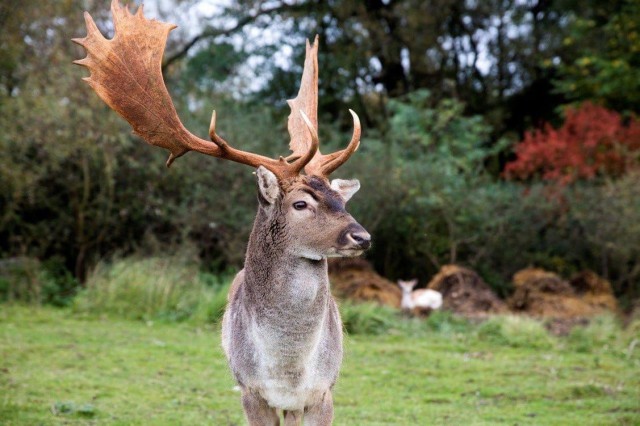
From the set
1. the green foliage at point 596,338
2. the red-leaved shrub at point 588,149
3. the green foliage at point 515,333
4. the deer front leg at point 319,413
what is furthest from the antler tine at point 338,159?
the red-leaved shrub at point 588,149

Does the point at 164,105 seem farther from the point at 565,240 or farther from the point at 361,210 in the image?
the point at 565,240

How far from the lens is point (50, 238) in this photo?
15.6 m

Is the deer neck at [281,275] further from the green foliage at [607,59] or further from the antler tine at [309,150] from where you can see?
the green foliage at [607,59]

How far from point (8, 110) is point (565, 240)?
1061cm

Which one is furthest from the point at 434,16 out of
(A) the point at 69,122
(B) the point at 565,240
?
(A) the point at 69,122

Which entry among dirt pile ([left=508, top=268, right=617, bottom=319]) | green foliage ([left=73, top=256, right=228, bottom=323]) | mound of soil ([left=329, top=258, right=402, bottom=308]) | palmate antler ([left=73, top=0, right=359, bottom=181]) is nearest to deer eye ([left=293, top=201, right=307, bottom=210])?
palmate antler ([left=73, top=0, right=359, bottom=181])

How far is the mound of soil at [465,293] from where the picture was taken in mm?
14469

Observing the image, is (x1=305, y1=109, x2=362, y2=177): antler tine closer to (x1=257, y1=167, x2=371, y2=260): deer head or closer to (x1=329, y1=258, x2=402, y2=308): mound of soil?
(x1=257, y1=167, x2=371, y2=260): deer head

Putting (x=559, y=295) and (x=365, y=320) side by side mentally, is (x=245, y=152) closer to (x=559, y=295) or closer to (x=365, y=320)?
(x=365, y=320)

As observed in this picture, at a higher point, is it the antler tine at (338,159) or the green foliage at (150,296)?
the antler tine at (338,159)

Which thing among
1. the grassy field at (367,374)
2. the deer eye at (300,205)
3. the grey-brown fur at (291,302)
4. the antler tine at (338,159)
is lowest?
the grassy field at (367,374)

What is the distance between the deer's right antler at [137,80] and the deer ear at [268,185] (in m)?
0.68

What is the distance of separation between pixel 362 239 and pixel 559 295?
11183 millimetres

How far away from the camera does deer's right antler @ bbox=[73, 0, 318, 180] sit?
226 inches
